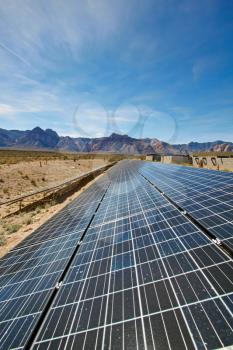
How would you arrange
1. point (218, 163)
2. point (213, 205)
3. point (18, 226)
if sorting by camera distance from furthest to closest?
point (218, 163) → point (18, 226) → point (213, 205)

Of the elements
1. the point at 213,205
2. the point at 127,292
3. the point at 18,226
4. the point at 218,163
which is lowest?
the point at 18,226

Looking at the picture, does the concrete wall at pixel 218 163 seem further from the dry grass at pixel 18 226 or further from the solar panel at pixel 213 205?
the solar panel at pixel 213 205

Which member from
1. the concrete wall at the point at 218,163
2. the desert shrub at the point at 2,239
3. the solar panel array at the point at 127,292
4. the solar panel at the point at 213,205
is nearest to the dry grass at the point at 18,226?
the desert shrub at the point at 2,239

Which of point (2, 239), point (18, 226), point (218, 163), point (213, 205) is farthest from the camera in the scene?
point (218, 163)

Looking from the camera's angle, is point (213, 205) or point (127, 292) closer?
point (127, 292)

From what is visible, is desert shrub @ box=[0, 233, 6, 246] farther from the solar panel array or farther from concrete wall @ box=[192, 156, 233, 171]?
concrete wall @ box=[192, 156, 233, 171]

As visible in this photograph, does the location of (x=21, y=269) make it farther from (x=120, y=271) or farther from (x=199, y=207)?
(x=199, y=207)

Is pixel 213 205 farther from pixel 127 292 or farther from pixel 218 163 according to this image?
pixel 218 163

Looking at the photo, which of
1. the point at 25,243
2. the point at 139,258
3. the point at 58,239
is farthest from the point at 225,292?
the point at 25,243

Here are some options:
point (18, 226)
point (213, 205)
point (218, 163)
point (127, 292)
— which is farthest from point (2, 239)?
point (218, 163)
